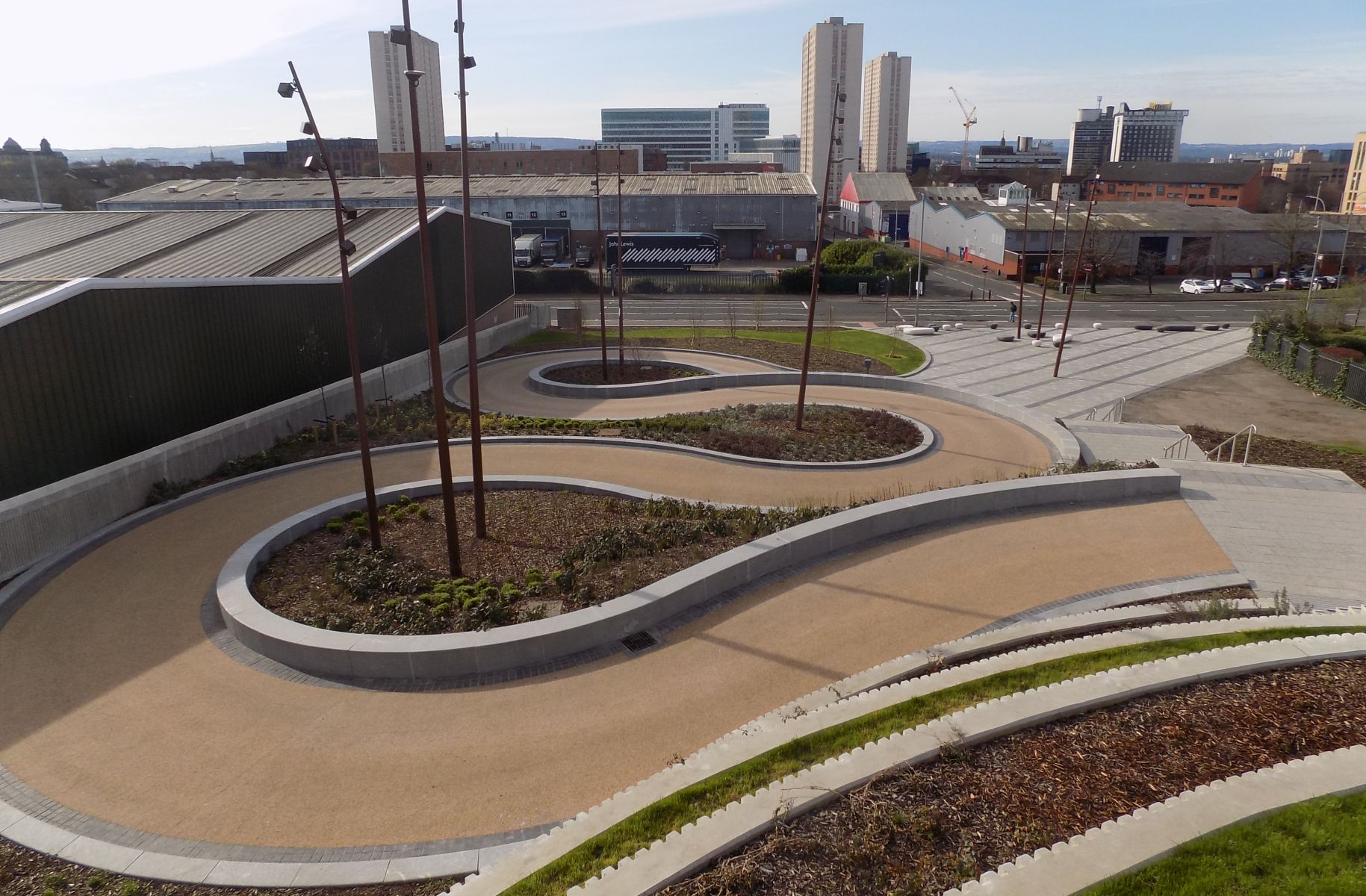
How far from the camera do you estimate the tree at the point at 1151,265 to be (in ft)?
205

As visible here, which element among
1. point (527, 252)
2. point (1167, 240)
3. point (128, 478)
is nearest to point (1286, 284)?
point (1167, 240)

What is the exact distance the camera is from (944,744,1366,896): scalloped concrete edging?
21.0 feet

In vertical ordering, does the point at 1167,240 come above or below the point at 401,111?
below

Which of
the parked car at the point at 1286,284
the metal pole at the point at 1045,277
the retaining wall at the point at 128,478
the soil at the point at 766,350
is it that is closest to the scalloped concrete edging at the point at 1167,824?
the retaining wall at the point at 128,478

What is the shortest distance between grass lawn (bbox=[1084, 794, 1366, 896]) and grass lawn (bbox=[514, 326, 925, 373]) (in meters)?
29.6

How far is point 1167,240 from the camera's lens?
2736 inches

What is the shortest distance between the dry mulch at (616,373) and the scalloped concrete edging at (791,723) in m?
20.2

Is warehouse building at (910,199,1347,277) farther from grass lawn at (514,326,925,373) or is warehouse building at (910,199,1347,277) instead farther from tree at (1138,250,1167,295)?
grass lawn at (514,326,925,373)

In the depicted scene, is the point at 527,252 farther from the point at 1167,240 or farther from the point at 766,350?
the point at 1167,240

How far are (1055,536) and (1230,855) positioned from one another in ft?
31.2

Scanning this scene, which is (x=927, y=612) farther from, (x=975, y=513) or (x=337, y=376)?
(x=337, y=376)

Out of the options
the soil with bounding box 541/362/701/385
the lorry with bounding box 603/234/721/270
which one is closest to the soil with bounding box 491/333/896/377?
the soil with bounding box 541/362/701/385

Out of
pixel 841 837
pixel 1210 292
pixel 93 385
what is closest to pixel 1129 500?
pixel 841 837

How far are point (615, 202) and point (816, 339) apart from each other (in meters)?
34.8
